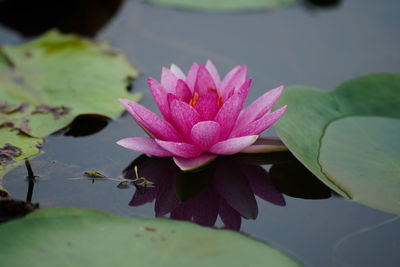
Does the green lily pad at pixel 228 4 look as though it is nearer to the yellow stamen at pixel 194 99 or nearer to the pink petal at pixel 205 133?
the yellow stamen at pixel 194 99

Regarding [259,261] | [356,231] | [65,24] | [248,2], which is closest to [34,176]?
[259,261]

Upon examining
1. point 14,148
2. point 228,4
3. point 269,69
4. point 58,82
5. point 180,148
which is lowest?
point 14,148

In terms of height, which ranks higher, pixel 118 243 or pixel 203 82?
pixel 203 82

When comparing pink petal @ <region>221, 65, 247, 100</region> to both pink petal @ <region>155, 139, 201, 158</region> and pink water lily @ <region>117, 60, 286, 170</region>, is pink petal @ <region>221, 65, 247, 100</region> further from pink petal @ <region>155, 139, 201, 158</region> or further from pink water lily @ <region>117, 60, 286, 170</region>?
pink petal @ <region>155, 139, 201, 158</region>

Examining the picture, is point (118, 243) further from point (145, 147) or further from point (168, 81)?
point (168, 81)

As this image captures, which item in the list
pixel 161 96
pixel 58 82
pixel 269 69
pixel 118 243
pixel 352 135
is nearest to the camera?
pixel 118 243

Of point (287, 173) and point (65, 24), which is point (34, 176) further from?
point (65, 24)

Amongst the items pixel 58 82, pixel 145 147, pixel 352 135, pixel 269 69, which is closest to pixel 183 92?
pixel 145 147
